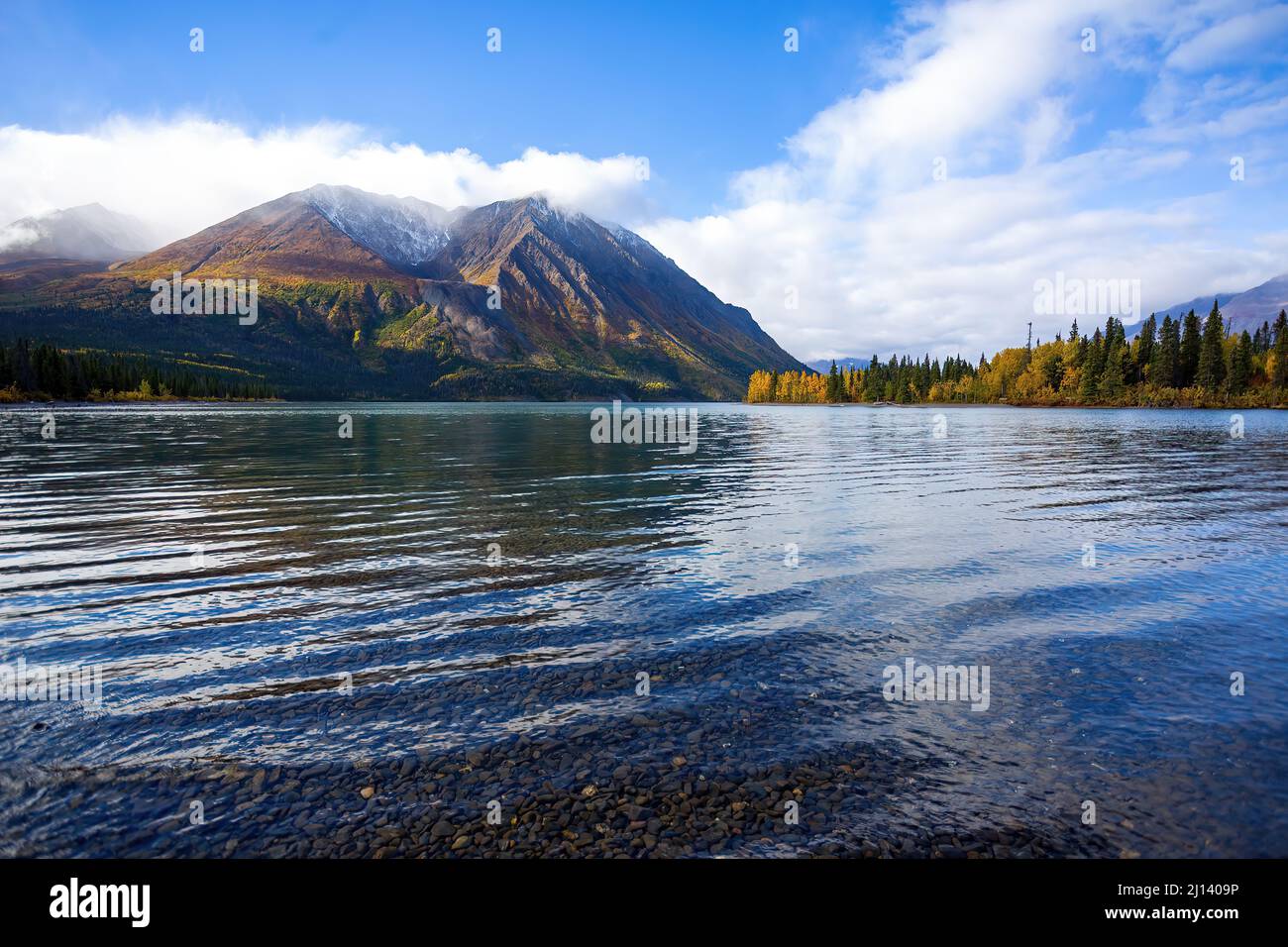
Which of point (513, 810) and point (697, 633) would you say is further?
point (697, 633)

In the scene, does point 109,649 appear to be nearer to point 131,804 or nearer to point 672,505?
point 131,804

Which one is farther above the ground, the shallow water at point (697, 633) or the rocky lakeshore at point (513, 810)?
the shallow water at point (697, 633)

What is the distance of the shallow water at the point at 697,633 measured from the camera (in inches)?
410

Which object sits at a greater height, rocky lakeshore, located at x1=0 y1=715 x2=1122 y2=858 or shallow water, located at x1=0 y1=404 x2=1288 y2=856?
shallow water, located at x1=0 y1=404 x2=1288 y2=856

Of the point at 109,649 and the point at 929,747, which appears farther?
the point at 109,649

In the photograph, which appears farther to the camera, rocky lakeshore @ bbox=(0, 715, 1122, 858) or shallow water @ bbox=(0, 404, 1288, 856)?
shallow water @ bbox=(0, 404, 1288, 856)

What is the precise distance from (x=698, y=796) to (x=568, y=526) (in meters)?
20.7

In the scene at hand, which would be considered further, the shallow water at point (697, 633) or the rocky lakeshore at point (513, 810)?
the shallow water at point (697, 633)

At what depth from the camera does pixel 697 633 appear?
16.2m

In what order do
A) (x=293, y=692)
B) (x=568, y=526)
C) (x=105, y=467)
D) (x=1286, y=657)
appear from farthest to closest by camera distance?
(x=105, y=467) → (x=568, y=526) → (x=1286, y=657) → (x=293, y=692)

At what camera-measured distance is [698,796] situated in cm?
948

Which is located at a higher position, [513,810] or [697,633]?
[697,633]

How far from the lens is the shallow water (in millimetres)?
10414
